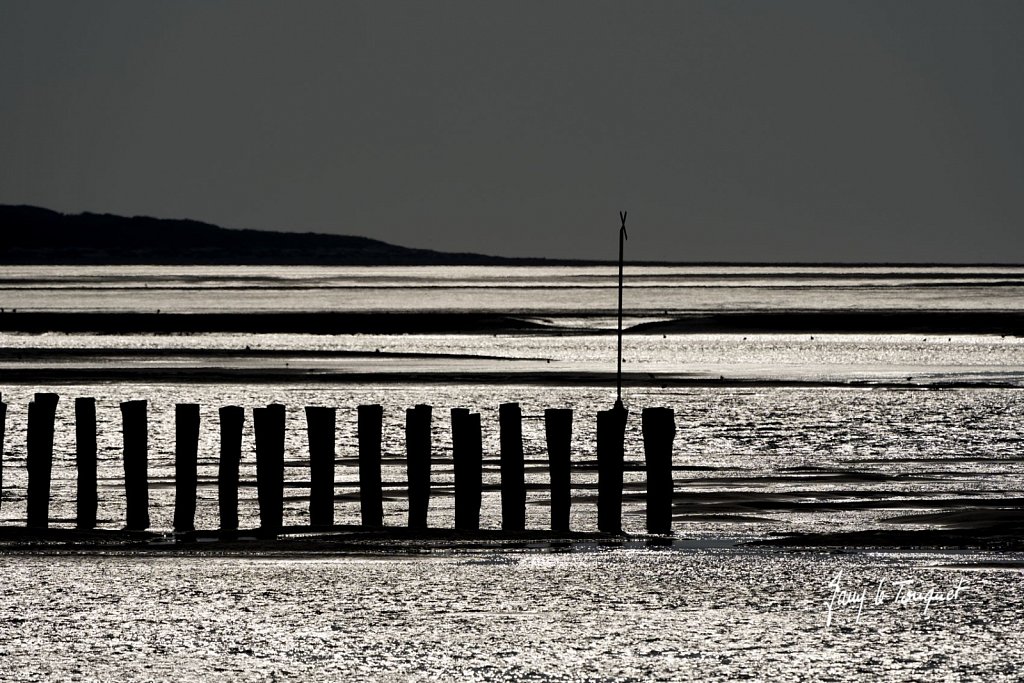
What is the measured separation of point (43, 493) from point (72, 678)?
852 cm

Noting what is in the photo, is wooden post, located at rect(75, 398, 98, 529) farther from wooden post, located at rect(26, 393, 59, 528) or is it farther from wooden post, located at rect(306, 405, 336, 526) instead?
wooden post, located at rect(306, 405, 336, 526)

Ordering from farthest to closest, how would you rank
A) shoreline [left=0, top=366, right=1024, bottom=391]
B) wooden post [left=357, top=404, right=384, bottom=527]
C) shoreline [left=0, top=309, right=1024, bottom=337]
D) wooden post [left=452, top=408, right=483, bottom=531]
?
1. shoreline [left=0, top=309, right=1024, bottom=337]
2. shoreline [left=0, top=366, right=1024, bottom=391]
3. wooden post [left=357, top=404, right=384, bottom=527]
4. wooden post [left=452, top=408, right=483, bottom=531]

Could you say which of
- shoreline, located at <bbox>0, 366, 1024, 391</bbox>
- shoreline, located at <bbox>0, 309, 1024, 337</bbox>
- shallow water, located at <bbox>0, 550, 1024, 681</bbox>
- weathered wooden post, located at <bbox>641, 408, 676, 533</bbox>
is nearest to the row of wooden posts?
weathered wooden post, located at <bbox>641, 408, 676, 533</bbox>

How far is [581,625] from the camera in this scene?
13.0 meters

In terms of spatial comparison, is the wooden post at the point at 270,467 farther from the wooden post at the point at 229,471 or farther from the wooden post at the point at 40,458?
the wooden post at the point at 40,458

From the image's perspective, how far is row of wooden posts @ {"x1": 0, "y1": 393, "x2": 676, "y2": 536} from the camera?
60.5ft

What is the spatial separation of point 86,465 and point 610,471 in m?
5.74

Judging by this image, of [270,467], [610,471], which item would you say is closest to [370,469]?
[270,467]

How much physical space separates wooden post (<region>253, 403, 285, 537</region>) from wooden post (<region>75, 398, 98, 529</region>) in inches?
72.2

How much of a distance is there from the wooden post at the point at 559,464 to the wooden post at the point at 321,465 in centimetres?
233

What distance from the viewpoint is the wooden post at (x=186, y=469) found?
18.8 m

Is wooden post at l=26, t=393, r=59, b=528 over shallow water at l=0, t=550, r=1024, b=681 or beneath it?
over

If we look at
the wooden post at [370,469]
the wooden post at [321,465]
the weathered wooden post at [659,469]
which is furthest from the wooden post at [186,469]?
the weathered wooden post at [659,469]

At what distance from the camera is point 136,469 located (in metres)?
18.9
